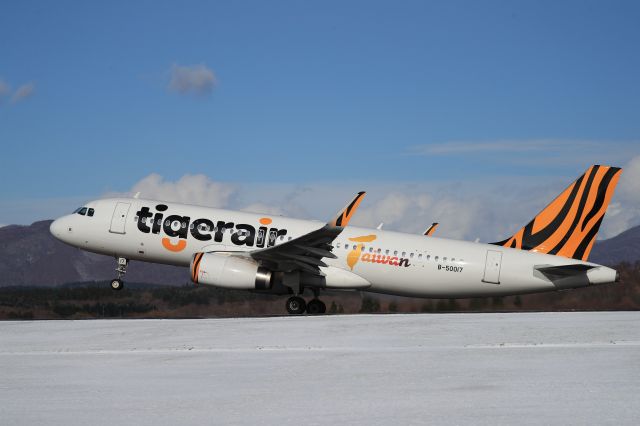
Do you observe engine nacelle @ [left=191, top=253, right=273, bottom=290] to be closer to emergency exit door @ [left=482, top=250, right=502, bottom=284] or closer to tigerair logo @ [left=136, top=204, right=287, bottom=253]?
tigerair logo @ [left=136, top=204, right=287, bottom=253]

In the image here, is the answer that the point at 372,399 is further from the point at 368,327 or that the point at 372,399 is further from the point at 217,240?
the point at 217,240

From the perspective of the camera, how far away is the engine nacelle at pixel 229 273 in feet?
101

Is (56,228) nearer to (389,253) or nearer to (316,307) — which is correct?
(316,307)

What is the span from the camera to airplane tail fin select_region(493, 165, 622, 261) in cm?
3350

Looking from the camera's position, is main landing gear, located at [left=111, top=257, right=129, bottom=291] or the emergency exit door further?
main landing gear, located at [left=111, top=257, right=129, bottom=291]

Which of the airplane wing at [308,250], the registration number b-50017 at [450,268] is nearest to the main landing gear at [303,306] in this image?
the airplane wing at [308,250]

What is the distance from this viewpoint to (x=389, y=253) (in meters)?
32.7

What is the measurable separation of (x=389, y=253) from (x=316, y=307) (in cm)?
366

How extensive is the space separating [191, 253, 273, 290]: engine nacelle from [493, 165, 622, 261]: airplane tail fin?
10.8m

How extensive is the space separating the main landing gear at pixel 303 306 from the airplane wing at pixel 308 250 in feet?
4.22

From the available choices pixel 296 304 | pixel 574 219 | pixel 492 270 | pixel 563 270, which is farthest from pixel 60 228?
pixel 574 219

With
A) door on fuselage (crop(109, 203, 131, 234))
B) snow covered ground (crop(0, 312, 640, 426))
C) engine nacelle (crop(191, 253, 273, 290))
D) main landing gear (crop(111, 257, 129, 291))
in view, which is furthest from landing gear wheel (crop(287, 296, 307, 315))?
snow covered ground (crop(0, 312, 640, 426))

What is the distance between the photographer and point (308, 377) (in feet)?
45.0

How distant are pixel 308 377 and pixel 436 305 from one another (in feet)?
72.5
